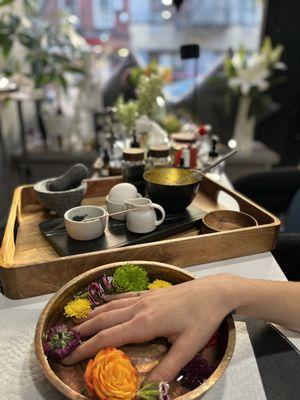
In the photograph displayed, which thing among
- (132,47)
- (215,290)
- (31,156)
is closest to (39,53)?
(31,156)

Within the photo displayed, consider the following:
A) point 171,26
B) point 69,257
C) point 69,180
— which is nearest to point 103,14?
point 171,26

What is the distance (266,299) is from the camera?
2.03 ft

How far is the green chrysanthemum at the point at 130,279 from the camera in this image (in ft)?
2.17

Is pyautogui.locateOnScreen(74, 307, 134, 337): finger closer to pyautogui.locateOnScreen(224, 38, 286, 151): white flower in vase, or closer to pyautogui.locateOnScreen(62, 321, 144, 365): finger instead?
pyautogui.locateOnScreen(62, 321, 144, 365): finger

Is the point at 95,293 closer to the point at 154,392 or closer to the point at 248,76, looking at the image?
the point at 154,392

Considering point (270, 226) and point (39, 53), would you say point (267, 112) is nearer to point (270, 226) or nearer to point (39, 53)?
point (39, 53)

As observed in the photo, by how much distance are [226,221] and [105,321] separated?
20.2 inches

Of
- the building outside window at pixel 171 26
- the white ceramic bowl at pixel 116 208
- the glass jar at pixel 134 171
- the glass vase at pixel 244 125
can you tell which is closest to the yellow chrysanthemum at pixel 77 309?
the white ceramic bowl at pixel 116 208

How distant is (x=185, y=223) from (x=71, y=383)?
1.69ft

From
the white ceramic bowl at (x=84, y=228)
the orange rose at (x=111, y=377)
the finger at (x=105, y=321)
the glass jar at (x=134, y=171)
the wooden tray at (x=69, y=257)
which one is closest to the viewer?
the orange rose at (x=111, y=377)

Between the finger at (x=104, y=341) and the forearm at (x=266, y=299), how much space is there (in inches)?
6.8

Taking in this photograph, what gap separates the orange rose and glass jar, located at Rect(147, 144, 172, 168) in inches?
33.7

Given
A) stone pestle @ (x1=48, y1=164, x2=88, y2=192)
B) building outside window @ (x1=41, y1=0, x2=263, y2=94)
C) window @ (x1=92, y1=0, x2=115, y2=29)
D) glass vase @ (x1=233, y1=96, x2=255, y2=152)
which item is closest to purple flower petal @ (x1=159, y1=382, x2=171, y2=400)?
stone pestle @ (x1=48, y1=164, x2=88, y2=192)

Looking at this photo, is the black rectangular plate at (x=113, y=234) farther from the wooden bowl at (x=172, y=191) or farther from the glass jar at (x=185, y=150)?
the glass jar at (x=185, y=150)
